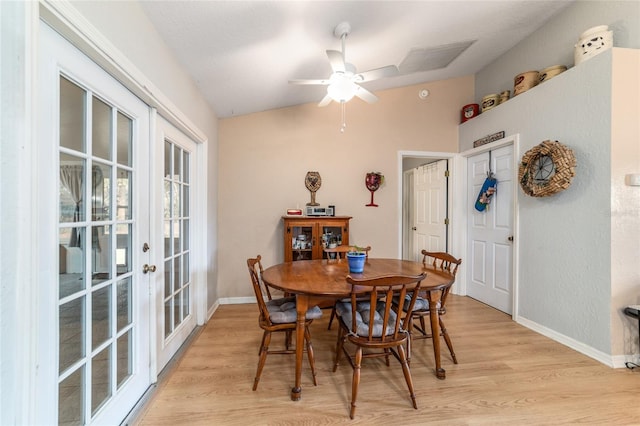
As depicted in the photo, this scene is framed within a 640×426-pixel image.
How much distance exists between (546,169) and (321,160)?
7.91 ft

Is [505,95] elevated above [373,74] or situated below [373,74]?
above

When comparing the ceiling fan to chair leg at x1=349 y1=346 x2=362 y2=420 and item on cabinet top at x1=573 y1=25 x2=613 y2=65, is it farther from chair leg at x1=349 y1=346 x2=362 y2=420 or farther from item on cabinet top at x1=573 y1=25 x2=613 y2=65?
chair leg at x1=349 y1=346 x2=362 y2=420

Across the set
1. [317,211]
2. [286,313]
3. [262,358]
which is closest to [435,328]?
[286,313]

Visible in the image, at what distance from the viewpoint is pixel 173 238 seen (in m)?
2.26

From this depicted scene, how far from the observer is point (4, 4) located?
835 mm

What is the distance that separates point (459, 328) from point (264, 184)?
110 inches

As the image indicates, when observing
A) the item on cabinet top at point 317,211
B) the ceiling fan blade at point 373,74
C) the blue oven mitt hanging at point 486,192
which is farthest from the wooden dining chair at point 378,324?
the blue oven mitt hanging at point 486,192

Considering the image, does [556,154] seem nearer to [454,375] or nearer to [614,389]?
[614,389]

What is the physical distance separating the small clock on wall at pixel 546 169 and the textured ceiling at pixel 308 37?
1339 millimetres

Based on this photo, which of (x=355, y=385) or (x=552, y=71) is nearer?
(x=355, y=385)

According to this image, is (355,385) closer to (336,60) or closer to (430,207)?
(336,60)

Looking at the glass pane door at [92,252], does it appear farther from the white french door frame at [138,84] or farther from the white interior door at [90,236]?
the white french door frame at [138,84]

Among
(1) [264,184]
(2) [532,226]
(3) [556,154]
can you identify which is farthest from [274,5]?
(2) [532,226]

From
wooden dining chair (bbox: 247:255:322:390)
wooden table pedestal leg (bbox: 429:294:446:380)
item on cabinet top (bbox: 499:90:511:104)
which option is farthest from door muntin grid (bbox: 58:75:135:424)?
item on cabinet top (bbox: 499:90:511:104)
